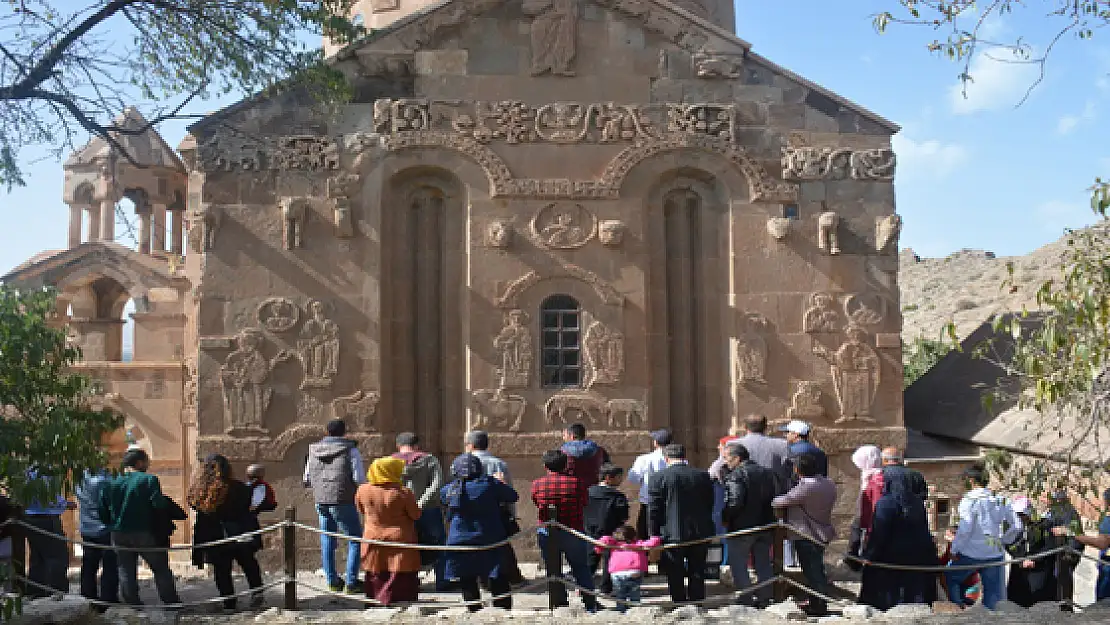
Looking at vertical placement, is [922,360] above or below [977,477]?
above

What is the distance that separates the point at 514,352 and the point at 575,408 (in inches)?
43.7

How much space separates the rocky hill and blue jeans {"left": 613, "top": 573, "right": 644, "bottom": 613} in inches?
633

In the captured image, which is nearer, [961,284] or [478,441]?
[478,441]

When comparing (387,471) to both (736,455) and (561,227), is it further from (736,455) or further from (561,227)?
(561,227)

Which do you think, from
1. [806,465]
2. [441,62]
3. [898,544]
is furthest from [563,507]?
[441,62]

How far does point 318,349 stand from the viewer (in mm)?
13594

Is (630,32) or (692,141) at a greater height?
(630,32)

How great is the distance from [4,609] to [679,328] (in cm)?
926

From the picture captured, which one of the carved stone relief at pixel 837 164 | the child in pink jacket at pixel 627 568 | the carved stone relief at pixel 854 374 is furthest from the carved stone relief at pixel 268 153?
the carved stone relief at pixel 854 374

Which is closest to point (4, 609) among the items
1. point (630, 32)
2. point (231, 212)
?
point (231, 212)

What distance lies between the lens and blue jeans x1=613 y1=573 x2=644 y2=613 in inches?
388

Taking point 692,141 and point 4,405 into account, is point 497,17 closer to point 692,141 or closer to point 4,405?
point 692,141

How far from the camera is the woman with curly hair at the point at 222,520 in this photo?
1023 centimetres

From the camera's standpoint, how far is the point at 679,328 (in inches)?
579
